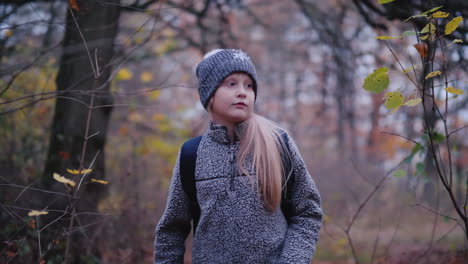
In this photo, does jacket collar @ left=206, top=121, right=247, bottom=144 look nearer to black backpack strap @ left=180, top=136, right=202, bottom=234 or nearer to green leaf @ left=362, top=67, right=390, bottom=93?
black backpack strap @ left=180, top=136, right=202, bottom=234

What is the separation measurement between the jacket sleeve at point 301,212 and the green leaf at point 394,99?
0.67m

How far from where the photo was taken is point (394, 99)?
2.50m

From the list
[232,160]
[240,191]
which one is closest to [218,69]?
[232,160]

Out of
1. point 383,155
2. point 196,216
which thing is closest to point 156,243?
point 196,216

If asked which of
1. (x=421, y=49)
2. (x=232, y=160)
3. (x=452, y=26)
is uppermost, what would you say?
(x=452, y=26)

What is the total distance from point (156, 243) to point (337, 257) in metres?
5.81

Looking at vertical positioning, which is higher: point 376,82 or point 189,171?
point 376,82

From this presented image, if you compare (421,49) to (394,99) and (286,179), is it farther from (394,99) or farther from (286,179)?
(286,179)

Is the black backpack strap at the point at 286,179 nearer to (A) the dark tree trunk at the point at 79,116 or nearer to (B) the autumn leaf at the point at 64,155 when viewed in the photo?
(A) the dark tree trunk at the point at 79,116

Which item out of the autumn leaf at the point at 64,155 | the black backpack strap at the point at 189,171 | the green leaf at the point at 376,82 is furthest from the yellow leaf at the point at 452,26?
the autumn leaf at the point at 64,155

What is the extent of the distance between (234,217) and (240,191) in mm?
137

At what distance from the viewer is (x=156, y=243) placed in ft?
7.95

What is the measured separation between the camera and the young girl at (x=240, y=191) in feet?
7.10

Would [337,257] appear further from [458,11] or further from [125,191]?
[458,11]
